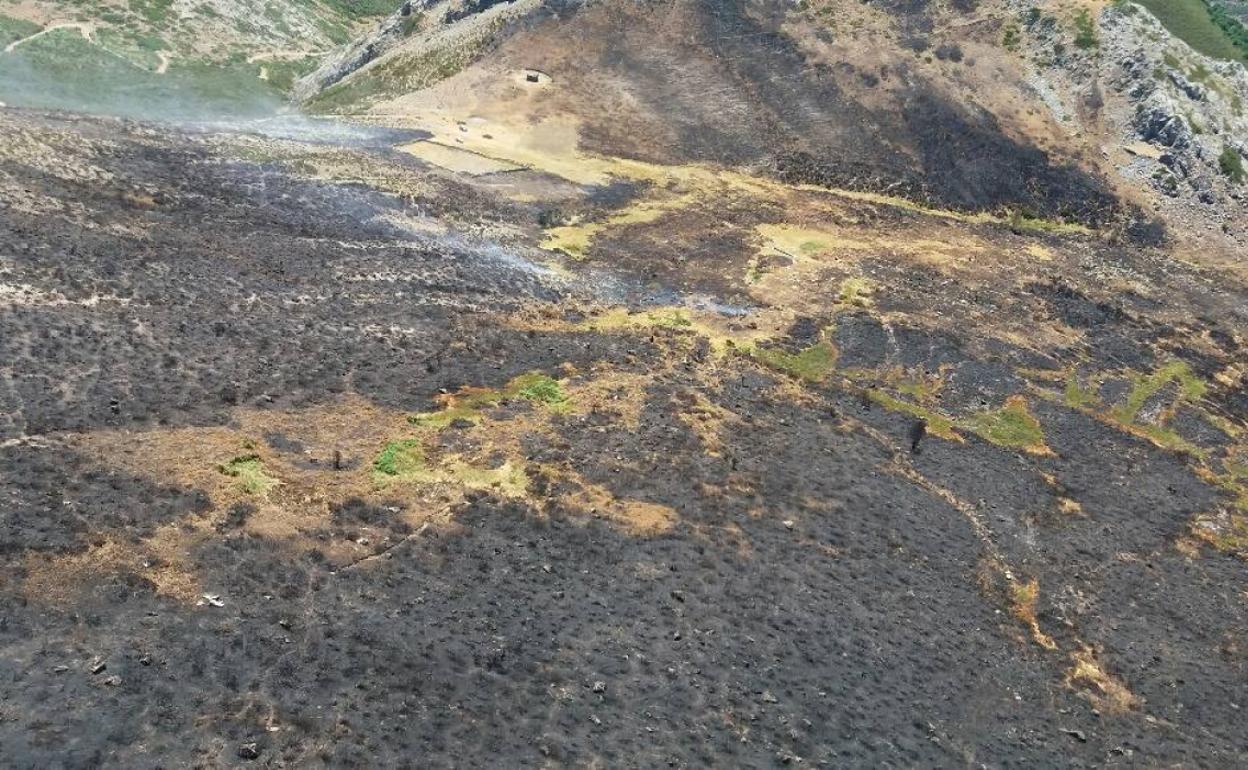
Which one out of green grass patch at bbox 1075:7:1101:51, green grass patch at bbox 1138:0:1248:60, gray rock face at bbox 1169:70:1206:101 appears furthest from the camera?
green grass patch at bbox 1138:0:1248:60

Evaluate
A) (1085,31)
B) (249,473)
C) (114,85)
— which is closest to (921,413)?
(249,473)

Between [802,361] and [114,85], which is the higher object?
[114,85]

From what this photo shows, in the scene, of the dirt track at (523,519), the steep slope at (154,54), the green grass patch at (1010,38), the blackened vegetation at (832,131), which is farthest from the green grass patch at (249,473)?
the green grass patch at (1010,38)

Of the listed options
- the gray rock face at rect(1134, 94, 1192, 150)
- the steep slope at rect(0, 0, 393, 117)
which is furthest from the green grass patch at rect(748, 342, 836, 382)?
the steep slope at rect(0, 0, 393, 117)

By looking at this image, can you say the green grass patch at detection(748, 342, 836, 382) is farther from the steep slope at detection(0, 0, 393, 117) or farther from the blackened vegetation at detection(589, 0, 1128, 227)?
the steep slope at detection(0, 0, 393, 117)

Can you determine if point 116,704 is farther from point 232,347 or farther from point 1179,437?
point 1179,437

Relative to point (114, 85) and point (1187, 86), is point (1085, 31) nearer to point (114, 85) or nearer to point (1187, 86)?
point (1187, 86)
